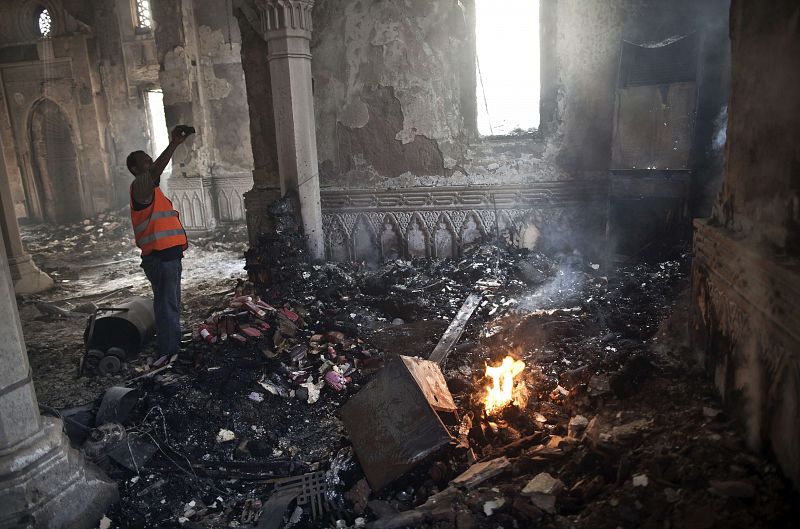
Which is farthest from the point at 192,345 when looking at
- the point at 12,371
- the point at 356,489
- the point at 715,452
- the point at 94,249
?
the point at 94,249

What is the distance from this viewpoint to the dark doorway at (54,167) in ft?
53.6

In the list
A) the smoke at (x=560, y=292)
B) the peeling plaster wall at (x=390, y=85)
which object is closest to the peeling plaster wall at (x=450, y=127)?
the peeling plaster wall at (x=390, y=85)

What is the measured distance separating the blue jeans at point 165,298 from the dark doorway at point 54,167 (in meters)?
14.1

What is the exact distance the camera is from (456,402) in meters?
3.97

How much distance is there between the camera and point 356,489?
3125 mm

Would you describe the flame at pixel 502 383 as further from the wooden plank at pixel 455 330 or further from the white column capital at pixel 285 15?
the white column capital at pixel 285 15

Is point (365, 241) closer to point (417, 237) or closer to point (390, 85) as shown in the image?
point (417, 237)

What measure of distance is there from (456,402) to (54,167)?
17948mm

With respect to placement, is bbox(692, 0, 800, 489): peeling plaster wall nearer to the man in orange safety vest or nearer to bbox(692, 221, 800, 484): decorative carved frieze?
bbox(692, 221, 800, 484): decorative carved frieze

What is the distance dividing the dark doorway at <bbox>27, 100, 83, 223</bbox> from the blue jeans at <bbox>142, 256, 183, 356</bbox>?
1411cm

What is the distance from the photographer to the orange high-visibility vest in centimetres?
490

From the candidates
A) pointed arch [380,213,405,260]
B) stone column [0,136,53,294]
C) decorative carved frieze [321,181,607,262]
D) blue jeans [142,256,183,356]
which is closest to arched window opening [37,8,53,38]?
stone column [0,136,53,294]

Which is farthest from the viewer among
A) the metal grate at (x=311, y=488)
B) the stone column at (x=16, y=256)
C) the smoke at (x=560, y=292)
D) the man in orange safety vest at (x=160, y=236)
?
the stone column at (x=16, y=256)

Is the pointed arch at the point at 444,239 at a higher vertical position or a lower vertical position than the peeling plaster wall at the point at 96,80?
lower
